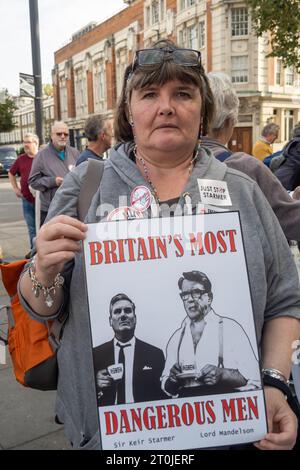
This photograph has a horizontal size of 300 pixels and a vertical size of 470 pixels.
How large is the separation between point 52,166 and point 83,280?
4.45 m

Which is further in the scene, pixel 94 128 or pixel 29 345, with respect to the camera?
pixel 94 128

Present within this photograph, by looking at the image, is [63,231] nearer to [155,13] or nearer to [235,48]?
[235,48]

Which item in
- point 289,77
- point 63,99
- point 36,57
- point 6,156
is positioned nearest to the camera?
point 36,57

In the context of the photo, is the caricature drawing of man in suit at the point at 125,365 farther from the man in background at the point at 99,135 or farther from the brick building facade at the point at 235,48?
the brick building facade at the point at 235,48

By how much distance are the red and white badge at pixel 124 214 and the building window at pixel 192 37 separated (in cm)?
3306

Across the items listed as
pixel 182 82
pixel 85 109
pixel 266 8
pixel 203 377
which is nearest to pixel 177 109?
pixel 182 82

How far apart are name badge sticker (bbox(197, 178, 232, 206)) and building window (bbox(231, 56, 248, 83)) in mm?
30244

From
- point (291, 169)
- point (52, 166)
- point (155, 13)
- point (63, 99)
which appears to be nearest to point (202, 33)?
point (155, 13)

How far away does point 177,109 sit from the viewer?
1372 mm

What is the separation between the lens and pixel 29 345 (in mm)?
1449

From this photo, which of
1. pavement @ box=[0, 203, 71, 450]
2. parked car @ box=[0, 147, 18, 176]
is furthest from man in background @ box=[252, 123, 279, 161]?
parked car @ box=[0, 147, 18, 176]

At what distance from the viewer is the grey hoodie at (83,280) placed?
133cm

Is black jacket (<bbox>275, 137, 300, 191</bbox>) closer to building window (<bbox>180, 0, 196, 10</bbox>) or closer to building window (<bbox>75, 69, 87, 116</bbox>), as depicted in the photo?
building window (<bbox>180, 0, 196, 10</bbox>)

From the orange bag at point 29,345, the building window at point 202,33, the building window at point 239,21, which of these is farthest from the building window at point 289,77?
the orange bag at point 29,345
